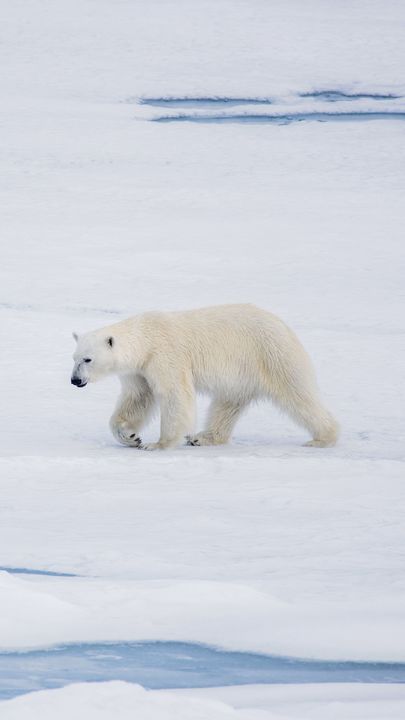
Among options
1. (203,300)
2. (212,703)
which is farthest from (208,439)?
(212,703)

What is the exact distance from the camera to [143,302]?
7.67m

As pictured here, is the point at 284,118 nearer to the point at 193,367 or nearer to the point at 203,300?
the point at 203,300

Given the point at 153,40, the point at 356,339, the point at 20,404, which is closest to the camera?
the point at 20,404

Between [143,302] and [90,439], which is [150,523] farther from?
[143,302]

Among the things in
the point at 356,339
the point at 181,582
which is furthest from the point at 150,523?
the point at 356,339

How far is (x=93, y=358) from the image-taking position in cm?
498

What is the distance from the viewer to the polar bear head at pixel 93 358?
4.97 meters

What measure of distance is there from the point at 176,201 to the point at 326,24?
6107 millimetres

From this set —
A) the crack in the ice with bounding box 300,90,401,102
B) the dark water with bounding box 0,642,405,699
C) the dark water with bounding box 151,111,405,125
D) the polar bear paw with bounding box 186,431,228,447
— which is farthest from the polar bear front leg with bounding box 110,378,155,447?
the crack in the ice with bounding box 300,90,401,102

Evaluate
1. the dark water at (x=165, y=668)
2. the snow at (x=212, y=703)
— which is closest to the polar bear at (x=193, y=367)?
the dark water at (x=165, y=668)

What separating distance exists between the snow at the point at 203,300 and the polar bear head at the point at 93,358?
284 millimetres

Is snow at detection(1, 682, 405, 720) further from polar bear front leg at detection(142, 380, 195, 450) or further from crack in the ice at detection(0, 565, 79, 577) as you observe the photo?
polar bear front leg at detection(142, 380, 195, 450)

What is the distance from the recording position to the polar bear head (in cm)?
497

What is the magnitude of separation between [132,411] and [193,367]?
0.31 metres
